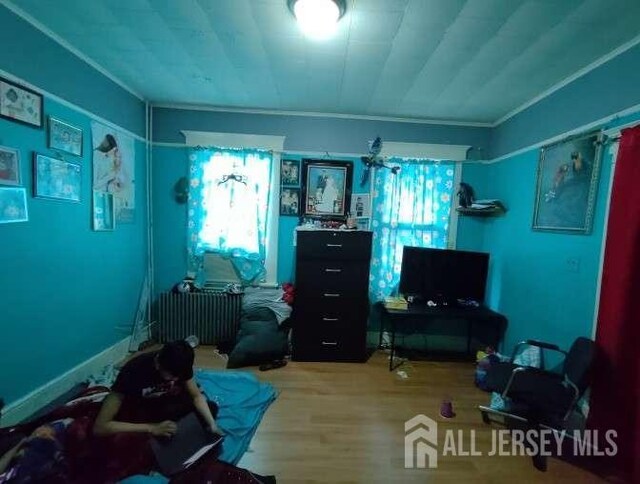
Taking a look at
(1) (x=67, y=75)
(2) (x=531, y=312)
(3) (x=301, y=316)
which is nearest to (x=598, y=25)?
(2) (x=531, y=312)

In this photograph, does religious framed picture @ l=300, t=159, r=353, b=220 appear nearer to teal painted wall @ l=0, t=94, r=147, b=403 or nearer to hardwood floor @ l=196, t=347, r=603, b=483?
hardwood floor @ l=196, t=347, r=603, b=483

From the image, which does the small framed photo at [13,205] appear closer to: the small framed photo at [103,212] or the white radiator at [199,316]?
the small framed photo at [103,212]

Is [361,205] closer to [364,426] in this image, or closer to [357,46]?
[357,46]

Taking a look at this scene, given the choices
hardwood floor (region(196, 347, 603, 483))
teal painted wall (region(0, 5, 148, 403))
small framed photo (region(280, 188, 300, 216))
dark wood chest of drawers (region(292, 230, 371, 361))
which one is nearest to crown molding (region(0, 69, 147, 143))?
teal painted wall (region(0, 5, 148, 403))

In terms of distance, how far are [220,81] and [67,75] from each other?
110 centimetres

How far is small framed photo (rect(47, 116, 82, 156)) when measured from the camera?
206cm

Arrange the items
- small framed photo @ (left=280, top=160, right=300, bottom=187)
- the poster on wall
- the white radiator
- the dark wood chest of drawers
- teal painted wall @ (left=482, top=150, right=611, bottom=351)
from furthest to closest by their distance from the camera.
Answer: small framed photo @ (left=280, top=160, right=300, bottom=187)
the white radiator
the dark wood chest of drawers
the poster on wall
teal painted wall @ (left=482, top=150, right=611, bottom=351)

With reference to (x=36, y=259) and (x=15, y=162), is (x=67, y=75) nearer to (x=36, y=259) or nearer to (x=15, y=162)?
(x=15, y=162)

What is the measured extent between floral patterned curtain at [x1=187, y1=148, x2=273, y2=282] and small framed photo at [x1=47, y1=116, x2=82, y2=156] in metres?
1.08

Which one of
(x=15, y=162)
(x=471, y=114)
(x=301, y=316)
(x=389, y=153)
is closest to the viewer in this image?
(x=15, y=162)

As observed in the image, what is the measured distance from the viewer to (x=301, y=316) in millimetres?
2973

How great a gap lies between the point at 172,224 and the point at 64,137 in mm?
1340

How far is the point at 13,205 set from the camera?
1821 millimetres

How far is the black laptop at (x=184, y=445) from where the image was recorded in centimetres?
151
